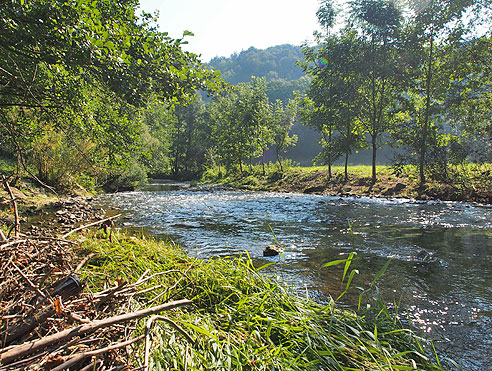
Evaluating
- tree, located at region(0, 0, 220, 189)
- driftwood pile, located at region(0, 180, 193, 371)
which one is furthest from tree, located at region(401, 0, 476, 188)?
driftwood pile, located at region(0, 180, 193, 371)

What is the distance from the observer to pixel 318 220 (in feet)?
36.8

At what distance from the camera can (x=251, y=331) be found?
269 cm

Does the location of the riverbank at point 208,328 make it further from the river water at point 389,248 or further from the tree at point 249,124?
the tree at point 249,124

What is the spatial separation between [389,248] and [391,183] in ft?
44.4

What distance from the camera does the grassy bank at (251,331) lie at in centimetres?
221

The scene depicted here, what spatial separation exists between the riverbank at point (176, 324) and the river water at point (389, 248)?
1.95ft

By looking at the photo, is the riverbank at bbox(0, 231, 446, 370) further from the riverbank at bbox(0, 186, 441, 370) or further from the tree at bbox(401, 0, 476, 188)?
the tree at bbox(401, 0, 476, 188)

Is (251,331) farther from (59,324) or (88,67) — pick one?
(88,67)

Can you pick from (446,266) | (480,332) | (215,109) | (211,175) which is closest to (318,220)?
(446,266)

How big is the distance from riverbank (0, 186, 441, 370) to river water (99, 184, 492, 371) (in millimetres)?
593

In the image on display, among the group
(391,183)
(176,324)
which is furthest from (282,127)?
(176,324)

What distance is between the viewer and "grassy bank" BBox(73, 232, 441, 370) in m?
2.21

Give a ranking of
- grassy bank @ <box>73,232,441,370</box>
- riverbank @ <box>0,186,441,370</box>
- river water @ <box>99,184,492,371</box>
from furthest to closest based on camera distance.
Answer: river water @ <box>99,184,492,371</box>, grassy bank @ <box>73,232,441,370</box>, riverbank @ <box>0,186,441,370</box>

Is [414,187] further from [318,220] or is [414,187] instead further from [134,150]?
[134,150]
